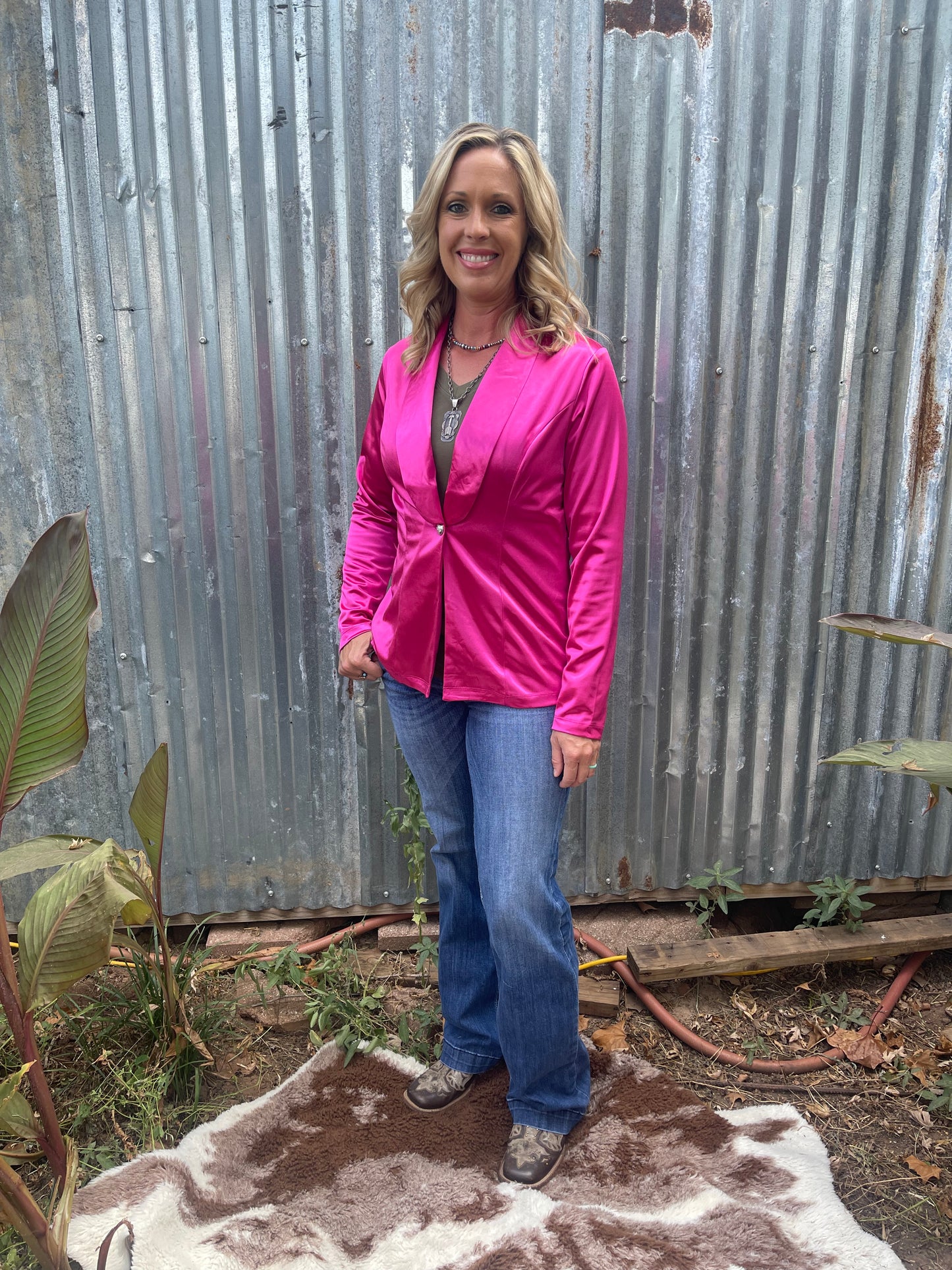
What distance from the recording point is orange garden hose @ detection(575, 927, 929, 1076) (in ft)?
8.66

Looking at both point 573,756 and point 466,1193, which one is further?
point 466,1193

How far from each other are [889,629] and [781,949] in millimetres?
1528

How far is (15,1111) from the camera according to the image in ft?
5.69

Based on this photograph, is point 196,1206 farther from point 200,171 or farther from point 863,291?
point 863,291

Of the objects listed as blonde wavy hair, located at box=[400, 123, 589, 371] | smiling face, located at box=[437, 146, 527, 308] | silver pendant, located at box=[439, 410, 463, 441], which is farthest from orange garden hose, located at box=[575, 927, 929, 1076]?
smiling face, located at box=[437, 146, 527, 308]

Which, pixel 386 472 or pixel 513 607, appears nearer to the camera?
pixel 513 607

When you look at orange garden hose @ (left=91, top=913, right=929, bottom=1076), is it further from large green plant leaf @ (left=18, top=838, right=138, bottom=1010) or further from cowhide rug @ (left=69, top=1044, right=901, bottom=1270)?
large green plant leaf @ (left=18, top=838, right=138, bottom=1010)

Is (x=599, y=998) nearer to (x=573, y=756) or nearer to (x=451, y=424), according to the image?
(x=573, y=756)

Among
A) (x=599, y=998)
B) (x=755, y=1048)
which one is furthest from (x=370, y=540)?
(x=755, y=1048)

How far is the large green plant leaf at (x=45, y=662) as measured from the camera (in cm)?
171

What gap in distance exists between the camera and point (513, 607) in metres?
2.05

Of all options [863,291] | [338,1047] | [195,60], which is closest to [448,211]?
[195,60]

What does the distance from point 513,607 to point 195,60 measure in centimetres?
182

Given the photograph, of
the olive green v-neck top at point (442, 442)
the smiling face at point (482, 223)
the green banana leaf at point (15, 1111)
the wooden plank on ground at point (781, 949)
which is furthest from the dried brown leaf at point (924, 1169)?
the smiling face at point (482, 223)
